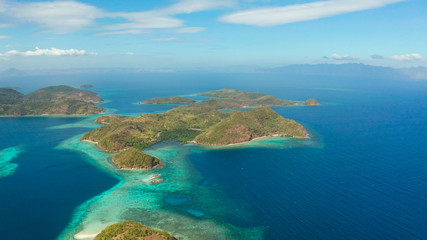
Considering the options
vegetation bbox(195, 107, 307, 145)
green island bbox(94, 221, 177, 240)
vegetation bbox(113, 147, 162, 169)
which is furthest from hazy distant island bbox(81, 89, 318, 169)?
green island bbox(94, 221, 177, 240)

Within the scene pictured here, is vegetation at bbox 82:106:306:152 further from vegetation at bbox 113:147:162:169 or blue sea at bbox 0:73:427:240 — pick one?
vegetation at bbox 113:147:162:169

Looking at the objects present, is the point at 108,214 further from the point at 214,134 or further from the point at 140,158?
the point at 214,134

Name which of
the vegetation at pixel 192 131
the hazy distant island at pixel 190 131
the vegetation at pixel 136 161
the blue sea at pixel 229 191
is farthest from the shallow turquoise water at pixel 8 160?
the vegetation at pixel 136 161

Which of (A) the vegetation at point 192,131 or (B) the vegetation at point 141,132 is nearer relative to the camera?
(B) the vegetation at point 141,132

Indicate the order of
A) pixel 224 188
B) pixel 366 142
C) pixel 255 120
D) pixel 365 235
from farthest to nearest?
pixel 255 120
pixel 366 142
pixel 224 188
pixel 365 235

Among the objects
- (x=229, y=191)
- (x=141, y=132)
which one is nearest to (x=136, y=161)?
(x=229, y=191)

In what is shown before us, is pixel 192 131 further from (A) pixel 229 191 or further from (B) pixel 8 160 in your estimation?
(B) pixel 8 160

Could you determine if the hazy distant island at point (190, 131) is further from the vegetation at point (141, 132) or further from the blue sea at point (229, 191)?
the blue sea at point (229, 191)

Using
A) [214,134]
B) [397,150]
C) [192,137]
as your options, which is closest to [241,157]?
[214,134]

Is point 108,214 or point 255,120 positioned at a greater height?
point 255,120
